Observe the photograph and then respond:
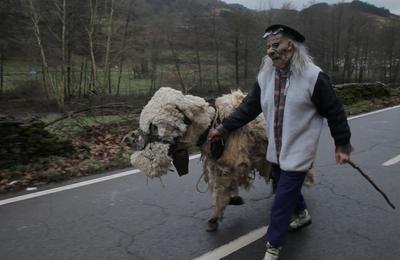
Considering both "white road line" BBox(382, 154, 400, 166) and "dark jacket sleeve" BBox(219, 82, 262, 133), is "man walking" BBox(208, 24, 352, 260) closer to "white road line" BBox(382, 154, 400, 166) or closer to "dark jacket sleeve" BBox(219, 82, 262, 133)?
"dark jacket sleeve" BBox(219, 82, 262, 133)

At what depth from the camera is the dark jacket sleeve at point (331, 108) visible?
12.9 feet

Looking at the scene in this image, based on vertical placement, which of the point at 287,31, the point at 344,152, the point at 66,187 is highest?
the point at 287,31

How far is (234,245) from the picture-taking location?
15.0ft

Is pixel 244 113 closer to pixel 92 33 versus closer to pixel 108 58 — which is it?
pixel 108 58

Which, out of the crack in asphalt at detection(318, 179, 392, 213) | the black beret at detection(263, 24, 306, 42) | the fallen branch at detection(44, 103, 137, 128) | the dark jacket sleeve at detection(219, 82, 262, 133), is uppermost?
the black beret at detection(263, 24, 306, 42)

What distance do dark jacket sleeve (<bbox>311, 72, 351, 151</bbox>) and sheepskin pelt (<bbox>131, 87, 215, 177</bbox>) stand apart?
111cm

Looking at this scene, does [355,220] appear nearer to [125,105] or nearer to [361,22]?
[125,105]

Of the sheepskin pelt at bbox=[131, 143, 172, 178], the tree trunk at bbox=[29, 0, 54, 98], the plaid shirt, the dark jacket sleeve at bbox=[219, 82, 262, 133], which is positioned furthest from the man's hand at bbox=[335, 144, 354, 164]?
the tree trunk at bbox=[29, 0, 54, 98]

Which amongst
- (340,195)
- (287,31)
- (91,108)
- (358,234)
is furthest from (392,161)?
(91,108)

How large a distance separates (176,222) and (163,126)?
53.7 inches

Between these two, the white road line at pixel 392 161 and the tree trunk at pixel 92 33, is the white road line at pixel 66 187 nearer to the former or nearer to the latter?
the white road line at pixel 392 161

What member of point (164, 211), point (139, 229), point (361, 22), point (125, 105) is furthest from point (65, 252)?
point (361, 22)

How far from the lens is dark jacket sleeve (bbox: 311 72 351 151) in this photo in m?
3.93

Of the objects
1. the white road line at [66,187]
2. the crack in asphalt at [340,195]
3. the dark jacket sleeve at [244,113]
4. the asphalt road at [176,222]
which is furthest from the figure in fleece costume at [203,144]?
the white road line at [66,187]
